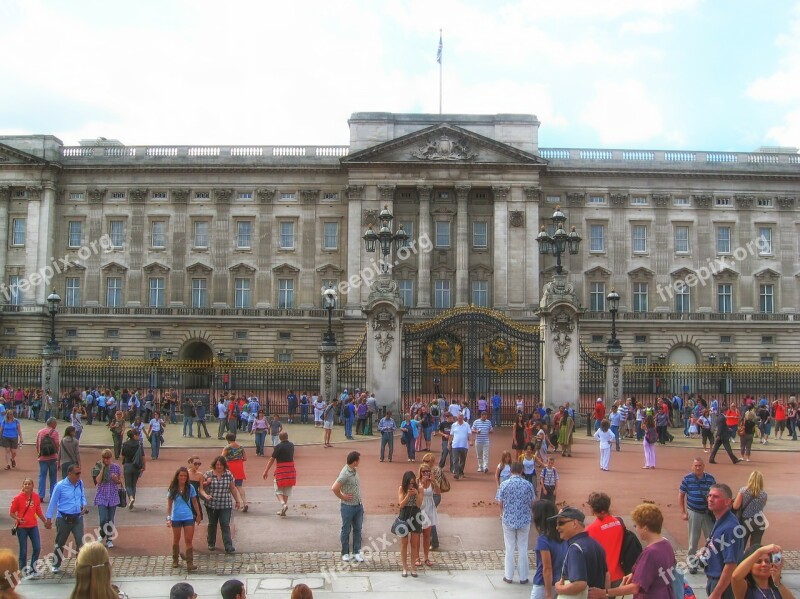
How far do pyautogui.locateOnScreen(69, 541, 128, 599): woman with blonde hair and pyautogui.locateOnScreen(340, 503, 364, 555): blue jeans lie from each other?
20.4 feet

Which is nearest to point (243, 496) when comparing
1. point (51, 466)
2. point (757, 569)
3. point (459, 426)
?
point (51, 466)

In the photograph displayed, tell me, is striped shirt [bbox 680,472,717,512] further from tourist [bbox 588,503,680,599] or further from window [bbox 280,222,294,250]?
window [bbox 280,222,294,250]

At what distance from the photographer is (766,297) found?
5528 cm

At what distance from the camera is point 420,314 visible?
5266 cm

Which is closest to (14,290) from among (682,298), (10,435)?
(10,435)

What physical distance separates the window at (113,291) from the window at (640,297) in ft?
120

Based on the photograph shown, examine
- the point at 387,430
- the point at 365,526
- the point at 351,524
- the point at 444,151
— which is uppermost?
the point at 444,151

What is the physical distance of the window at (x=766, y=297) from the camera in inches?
2174

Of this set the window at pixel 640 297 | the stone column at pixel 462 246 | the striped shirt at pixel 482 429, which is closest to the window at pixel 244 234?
the stone column at pixel 462 246

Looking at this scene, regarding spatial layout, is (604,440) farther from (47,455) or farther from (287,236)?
(287,236)

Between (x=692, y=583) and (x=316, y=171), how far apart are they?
47.5 m

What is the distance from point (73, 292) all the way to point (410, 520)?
5070 centimetres

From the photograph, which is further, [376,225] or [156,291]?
[156,291]

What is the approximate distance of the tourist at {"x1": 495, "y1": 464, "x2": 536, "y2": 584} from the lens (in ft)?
36.5
